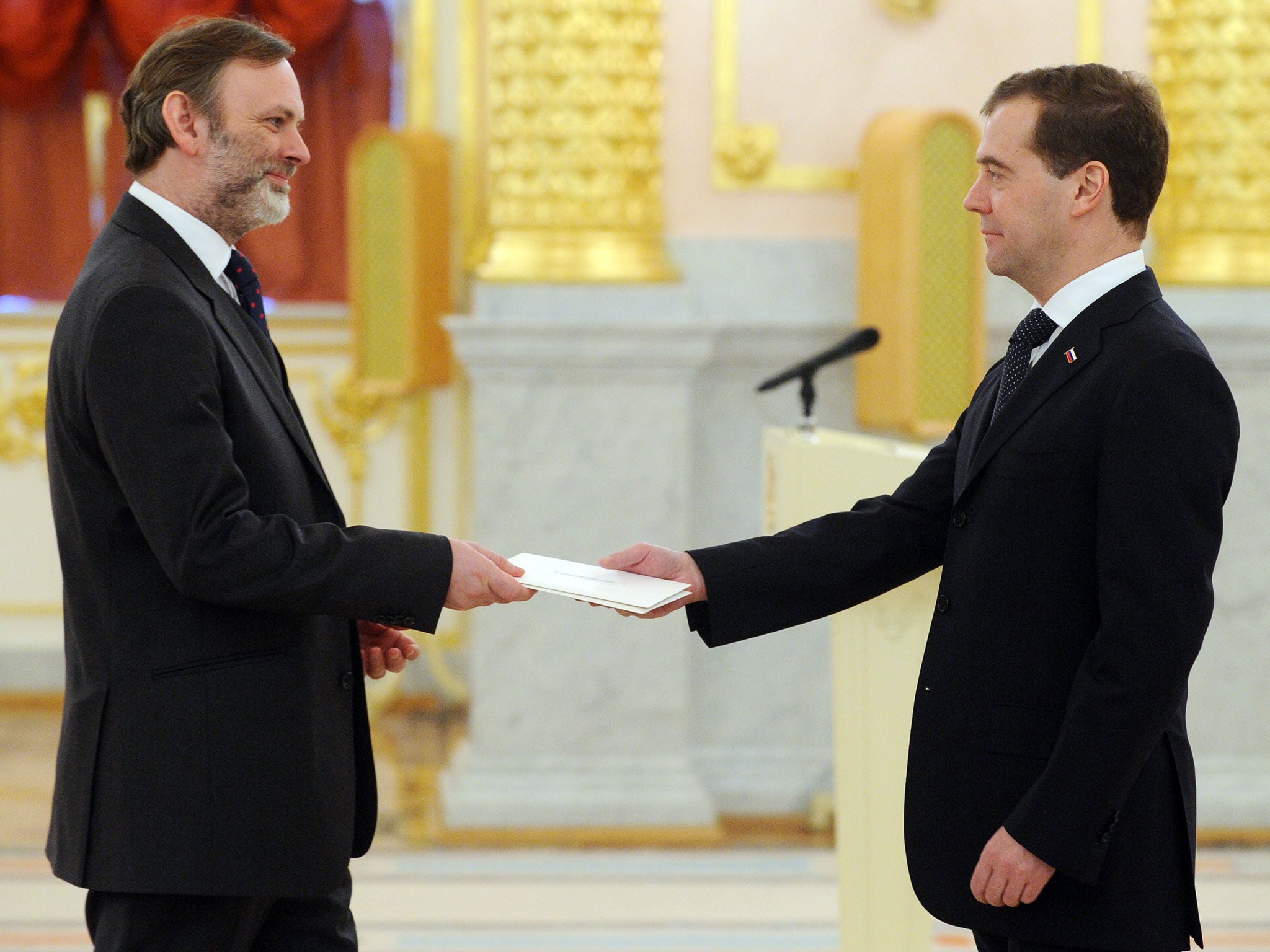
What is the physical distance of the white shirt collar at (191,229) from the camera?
2104 mm

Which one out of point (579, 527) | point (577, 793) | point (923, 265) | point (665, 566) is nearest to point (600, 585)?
point (665, 566)

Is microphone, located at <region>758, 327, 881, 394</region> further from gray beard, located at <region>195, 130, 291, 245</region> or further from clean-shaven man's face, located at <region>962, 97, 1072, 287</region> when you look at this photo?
gray beard, located at <region>195, 130, 291, 245</region>

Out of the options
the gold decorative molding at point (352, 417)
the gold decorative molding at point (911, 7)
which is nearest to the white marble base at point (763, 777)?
the gold decorative molding at point (352, 417)

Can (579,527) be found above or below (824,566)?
below

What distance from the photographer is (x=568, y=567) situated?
238cm

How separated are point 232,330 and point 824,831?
3.30 m

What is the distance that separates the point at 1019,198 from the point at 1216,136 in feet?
10.7

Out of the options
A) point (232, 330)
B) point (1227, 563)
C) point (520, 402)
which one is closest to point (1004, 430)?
point (232, 330)

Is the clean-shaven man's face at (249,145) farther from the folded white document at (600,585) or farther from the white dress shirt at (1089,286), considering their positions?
the white dress shirt at (1089,286)

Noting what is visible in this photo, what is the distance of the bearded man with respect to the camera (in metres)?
1.91

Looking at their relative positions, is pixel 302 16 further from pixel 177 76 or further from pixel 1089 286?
pixel 1089 286

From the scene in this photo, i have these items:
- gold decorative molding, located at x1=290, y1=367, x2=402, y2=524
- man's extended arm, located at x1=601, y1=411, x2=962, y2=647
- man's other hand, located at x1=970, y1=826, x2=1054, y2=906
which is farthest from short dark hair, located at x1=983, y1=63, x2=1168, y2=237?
gold decorative molding, located at x1=290, y1=367, x2=402, y2=524

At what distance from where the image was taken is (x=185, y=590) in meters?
1.93

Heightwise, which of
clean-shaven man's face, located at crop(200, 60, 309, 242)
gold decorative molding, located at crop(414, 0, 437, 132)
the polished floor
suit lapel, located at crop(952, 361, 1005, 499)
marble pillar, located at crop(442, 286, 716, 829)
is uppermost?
gold decorative molding, located at crop(414, 0, 437, 132)
